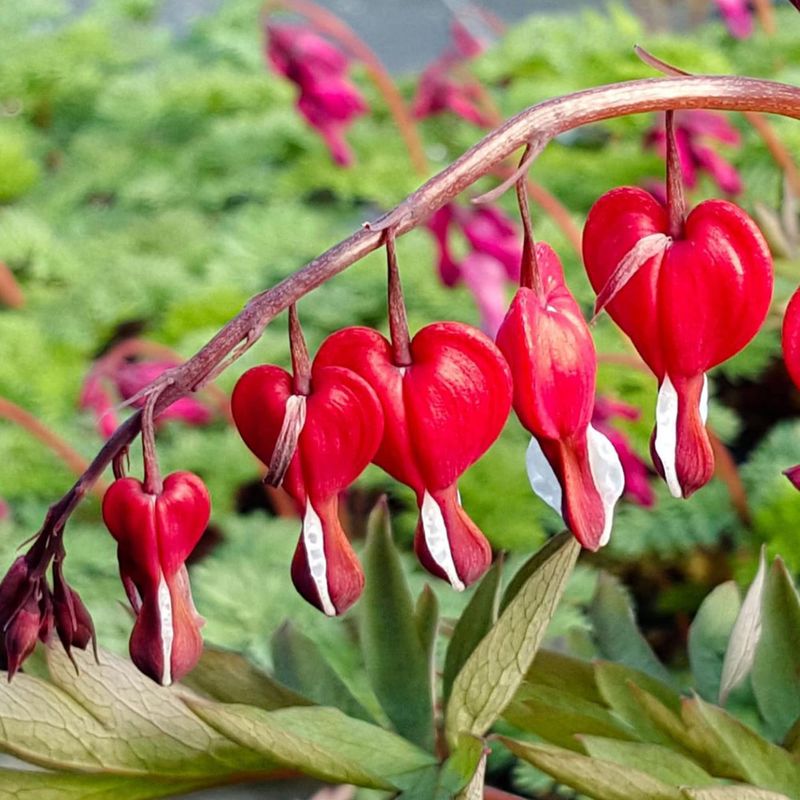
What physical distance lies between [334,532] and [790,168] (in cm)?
123

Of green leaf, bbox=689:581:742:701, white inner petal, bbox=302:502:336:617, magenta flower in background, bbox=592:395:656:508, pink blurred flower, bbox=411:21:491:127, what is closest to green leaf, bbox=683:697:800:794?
green leaf, bbox=689:581:742:701

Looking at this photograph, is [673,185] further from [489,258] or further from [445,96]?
[445,96]

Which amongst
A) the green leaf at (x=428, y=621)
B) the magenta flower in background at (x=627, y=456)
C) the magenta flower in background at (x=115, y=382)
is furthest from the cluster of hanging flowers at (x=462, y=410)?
the magenta flower in background at (x=115, y=382)

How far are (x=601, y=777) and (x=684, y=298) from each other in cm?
22

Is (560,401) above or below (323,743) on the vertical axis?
above

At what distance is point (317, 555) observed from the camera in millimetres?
508

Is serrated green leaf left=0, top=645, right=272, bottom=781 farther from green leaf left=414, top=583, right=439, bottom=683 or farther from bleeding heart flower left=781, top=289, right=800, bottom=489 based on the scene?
bleeding heart flower left=781, top=289, right=800, bottom=489

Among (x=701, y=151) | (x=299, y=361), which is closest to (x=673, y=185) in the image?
(x=299, y=361)

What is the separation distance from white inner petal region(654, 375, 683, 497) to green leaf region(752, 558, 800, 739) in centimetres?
21

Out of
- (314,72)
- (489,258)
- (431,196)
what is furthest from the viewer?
(314,72)

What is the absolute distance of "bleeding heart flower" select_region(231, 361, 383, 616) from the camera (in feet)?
1.62

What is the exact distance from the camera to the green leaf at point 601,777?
22.4 inches

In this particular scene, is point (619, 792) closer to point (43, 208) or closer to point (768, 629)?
point (768, 629)

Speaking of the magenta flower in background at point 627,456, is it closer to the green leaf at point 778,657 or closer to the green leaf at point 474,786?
the green leaf at point 778,657
